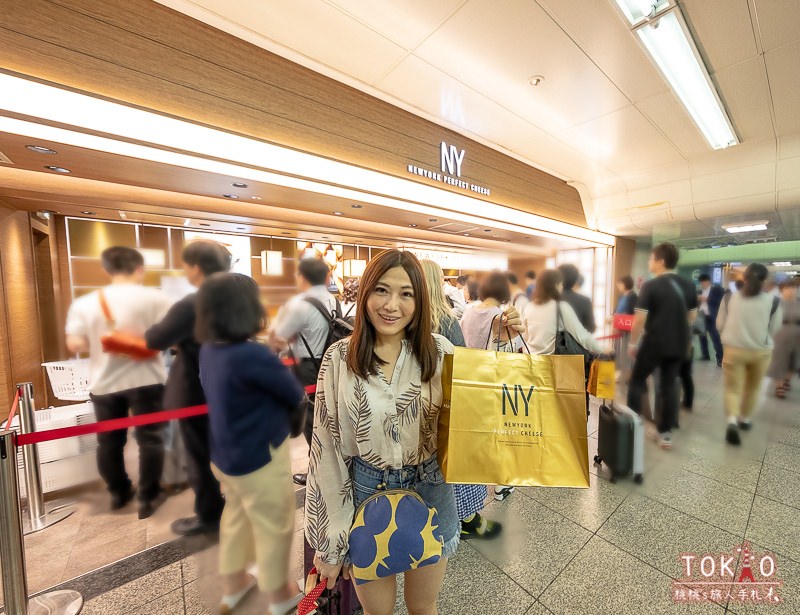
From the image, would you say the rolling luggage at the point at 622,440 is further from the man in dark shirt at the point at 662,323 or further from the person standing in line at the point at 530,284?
the person standing in line at the point at 530,284

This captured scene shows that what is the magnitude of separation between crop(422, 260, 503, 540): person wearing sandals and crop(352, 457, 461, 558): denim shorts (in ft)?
1.31

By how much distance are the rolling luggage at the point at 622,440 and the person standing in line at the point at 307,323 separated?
5.21 ft

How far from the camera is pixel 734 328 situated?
56.7 inches

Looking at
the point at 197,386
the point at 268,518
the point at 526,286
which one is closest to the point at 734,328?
the point at 526,286

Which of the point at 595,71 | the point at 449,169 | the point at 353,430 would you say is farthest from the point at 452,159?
the point at 353,430

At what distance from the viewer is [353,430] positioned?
32.8 inches

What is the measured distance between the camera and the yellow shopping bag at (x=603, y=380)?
103cm

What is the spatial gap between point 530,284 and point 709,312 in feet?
3.13

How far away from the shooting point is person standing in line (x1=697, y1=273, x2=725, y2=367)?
4.40 feet

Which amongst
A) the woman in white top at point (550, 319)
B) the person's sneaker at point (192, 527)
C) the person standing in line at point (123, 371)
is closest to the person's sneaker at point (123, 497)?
the person standing in line at point (123, 371)

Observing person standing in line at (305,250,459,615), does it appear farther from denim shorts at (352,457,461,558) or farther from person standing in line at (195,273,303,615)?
person standing in line at (195,273,303,615)

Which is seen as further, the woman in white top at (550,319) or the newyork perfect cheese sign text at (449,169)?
the newyork perfect cheese sign text at (449,169)

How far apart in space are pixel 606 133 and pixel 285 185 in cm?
256

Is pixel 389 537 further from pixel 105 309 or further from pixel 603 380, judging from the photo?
pixel 105 309
